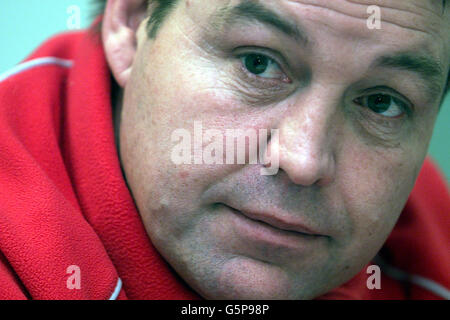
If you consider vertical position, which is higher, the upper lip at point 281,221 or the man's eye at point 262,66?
the man's eye at point 262,66

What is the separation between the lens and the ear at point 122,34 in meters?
0.98

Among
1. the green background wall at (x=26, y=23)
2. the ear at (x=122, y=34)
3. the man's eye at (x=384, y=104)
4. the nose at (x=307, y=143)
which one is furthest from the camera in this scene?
the green background wall at (x=26, y=23)


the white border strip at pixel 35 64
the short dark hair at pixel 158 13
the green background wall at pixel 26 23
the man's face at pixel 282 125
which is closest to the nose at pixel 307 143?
the man's face at pixel 282 125

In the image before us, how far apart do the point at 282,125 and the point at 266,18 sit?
0.15m

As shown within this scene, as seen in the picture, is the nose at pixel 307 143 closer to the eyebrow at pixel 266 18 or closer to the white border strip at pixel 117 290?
the eyebrow at pixel 266 18

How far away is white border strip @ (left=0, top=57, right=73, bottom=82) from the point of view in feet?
3.30

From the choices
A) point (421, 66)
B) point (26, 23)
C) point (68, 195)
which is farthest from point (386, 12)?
point (26, 23)

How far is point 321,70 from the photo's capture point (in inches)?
30.4

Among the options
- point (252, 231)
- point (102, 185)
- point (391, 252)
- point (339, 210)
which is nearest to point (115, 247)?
point (102, 185)

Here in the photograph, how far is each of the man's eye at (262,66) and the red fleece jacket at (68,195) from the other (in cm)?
27

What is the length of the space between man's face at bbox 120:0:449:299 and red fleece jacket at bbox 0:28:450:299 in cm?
5

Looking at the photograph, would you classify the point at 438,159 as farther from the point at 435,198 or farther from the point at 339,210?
the point at 339,210

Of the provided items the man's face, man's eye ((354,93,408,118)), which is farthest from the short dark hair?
man's eye ((354,93,408,118))
